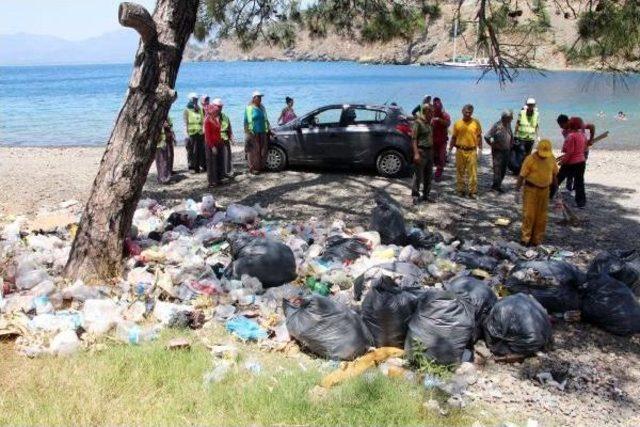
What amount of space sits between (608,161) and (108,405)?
585 inches

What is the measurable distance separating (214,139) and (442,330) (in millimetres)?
6965

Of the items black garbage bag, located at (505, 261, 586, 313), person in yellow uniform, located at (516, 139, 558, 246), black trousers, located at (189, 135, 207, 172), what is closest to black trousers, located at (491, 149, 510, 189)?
person in yellow uniform, located at (516, 139, 558, 246)

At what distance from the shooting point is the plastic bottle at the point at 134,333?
15.2 feet

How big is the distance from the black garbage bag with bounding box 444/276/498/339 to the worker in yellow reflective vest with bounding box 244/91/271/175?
22.5ft

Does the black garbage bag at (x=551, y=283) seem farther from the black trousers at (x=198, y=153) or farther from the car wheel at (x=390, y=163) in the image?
the black trousers at (x=198, y=153)

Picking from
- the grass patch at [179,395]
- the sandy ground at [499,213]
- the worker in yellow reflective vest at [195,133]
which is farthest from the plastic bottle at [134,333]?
the worker in yellow reflective vest at [195,133]

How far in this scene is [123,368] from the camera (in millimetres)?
4129

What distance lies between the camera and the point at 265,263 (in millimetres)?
5750

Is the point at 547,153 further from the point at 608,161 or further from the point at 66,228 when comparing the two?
the point at 608,161

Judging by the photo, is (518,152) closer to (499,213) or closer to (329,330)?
(499,213)

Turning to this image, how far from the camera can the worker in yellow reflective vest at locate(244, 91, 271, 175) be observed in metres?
11.3

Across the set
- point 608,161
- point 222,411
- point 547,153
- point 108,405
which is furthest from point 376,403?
point 608,161

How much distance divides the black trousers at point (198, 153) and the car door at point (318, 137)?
2.00 meters

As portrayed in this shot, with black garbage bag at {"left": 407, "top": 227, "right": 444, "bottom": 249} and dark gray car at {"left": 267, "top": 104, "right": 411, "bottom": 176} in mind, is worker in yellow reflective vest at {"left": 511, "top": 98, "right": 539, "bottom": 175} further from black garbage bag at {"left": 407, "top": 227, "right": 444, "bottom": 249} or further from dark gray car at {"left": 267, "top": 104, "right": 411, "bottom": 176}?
black garbage bag at {"left": 407, "top": 227, "right": 444, "bottom": 249}
